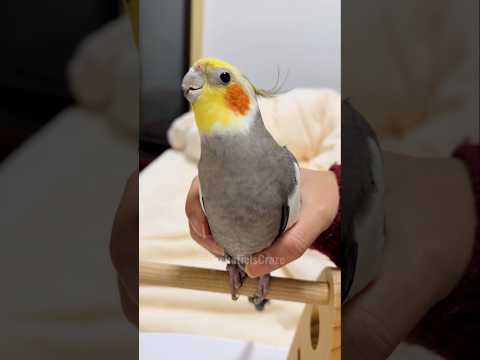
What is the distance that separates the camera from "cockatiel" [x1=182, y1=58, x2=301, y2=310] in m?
0.33

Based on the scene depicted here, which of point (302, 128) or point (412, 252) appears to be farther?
point (302, 128)

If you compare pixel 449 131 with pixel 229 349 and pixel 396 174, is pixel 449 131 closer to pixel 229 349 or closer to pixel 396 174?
pixel 396 174

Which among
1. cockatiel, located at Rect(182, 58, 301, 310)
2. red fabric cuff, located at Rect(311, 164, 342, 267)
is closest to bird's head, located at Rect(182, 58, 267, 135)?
cockatiel, located at Rect(182, 58, 301, 310)

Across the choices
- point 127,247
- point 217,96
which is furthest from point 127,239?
point 217,96

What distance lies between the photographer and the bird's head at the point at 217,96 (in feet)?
1.09

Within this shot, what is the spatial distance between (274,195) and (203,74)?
3.8 inches

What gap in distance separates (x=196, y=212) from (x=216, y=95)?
0.09m

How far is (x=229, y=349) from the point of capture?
41cm

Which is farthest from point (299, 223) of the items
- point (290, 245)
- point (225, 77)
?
point (225, 77)

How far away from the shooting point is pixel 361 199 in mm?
323

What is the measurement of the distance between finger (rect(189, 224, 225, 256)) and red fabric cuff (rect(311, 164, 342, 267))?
0.24 ft

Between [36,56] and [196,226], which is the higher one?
[36,56]

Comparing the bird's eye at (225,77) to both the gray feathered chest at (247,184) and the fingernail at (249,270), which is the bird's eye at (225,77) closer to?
the gray feathered chest at (247,184)

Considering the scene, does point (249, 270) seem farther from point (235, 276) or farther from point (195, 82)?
point (195, 82)
